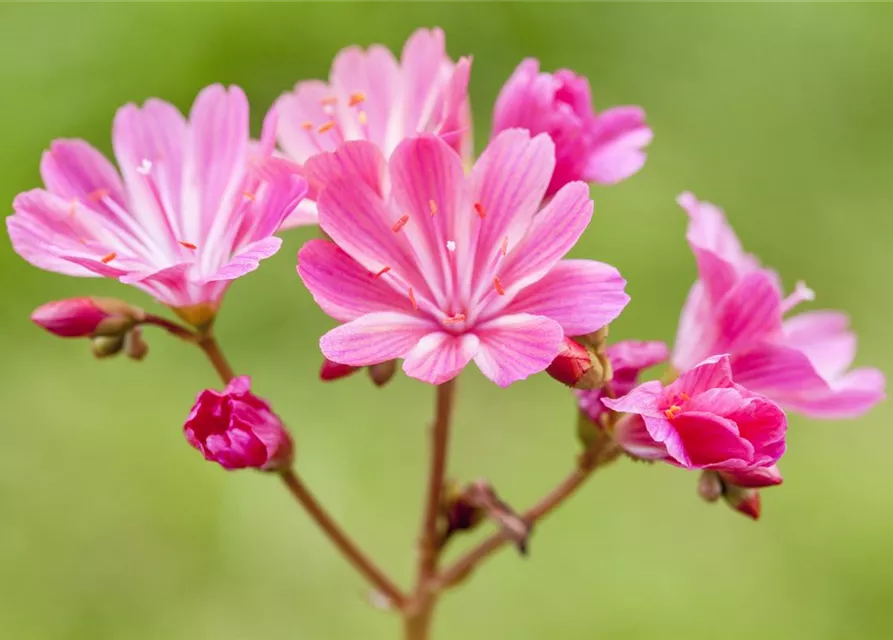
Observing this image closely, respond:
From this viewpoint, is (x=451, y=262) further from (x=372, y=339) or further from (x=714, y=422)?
(x=714, y=422)

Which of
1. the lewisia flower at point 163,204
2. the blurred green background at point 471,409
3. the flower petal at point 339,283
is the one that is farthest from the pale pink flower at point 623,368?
the blurred green background at point 471,409

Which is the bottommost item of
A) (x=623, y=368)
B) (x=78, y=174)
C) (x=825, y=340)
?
(x=825, y=340)

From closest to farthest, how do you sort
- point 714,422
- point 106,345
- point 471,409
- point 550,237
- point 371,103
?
point 714,422 → point 550,237 → point 106,345 → point 371,103 → point 471,409

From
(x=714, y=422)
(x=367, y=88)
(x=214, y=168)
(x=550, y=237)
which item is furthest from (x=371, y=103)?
(x=714, y=422)

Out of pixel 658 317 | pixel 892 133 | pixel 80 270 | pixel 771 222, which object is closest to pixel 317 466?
pixel 658 317

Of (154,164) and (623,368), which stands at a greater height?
(154,164)

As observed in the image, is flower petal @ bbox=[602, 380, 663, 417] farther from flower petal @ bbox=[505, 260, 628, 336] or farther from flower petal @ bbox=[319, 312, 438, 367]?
flower petal @ bbox=[319, 312, 438, 367]

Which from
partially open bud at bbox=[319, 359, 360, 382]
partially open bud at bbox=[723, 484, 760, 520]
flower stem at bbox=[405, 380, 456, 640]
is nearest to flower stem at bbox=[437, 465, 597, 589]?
flower stem at bbox=[405, 380, 456, 640]

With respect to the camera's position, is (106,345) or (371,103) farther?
(371,103)
